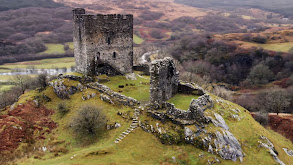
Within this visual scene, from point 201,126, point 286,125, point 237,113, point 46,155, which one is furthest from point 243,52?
point 46,155

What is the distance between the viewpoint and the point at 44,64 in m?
102

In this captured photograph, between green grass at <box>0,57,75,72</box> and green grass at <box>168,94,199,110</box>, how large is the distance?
78.8 m

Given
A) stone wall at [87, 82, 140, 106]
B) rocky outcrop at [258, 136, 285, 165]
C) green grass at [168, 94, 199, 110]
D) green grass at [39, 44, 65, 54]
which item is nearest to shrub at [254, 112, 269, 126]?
rocky outcrop at [258, 136, 285, 165]

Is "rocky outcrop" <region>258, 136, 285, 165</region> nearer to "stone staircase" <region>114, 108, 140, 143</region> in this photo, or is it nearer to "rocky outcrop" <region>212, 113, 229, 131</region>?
"rocky outcrop" <region>212, 113, 229, 131</region>

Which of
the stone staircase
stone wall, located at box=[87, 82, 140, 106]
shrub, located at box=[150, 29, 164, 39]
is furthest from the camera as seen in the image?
shrub, located at box=[150, 29, 164, 39]

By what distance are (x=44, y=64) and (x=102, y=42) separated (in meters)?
78.4

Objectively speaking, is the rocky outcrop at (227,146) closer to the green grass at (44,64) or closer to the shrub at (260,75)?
the shrub at (260,75)

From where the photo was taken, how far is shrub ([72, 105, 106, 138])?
24.0m

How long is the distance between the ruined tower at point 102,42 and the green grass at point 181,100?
12.3 meters

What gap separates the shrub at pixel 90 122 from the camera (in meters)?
24.0

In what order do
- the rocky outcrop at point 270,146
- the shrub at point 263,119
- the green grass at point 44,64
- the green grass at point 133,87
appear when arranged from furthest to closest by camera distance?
the green grass at point 44,64 < the shrub at point 263,119 < the green grass at point 133,87 < the rocky outcrop at point 270,146

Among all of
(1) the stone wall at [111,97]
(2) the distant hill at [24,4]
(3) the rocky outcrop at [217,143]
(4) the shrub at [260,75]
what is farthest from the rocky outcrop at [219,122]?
(2) the distant hill at [24,4]

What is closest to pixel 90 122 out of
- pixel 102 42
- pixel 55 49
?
pixel 102 42

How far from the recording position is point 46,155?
21.9m
